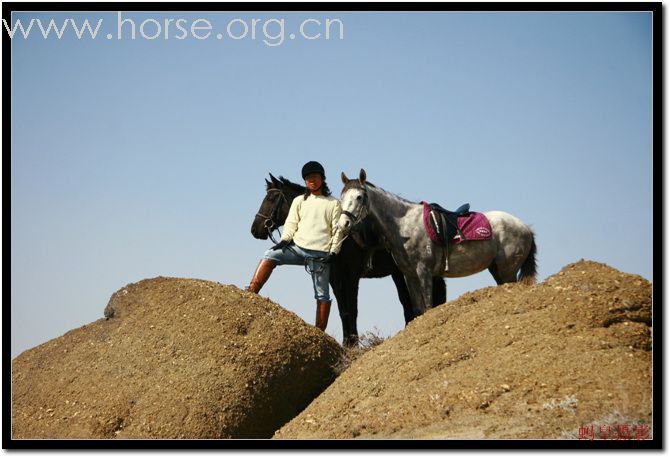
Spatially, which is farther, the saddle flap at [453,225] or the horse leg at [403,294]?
the horse leg at [403,294]

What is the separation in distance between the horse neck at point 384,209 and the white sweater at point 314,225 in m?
1.09

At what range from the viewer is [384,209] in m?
11.9

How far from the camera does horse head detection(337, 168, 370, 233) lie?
1076 cm

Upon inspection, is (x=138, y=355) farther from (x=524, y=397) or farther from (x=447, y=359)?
(x=524, y=397)

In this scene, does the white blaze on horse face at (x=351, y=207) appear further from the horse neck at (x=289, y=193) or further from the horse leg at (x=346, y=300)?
the horse neck at (x=289, y=193)

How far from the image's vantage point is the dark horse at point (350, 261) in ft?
37.0

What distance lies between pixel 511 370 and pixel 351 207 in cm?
358

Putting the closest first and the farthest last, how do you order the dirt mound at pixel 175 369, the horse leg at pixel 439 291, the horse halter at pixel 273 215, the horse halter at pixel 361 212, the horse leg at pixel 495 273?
the dirt mound at pixel 175 369
the horse halter at pixel 361 212
the horse halter at pixel 273 215
the horse leg at pixel 439 291
the horse leg at pixel 495 273

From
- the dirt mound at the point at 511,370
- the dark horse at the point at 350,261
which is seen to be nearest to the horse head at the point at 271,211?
the dark horse at the point at 350,261

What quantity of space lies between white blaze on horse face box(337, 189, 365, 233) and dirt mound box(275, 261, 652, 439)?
1629 mm

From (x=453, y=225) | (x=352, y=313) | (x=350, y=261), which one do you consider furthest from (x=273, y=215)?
(x=453, y=225)

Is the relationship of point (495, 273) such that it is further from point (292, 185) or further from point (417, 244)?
point (292, 185)

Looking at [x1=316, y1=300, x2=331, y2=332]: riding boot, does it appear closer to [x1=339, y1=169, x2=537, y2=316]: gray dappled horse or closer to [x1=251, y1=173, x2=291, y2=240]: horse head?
[x1=339, y1=169, x2=537, y2=316]: gray dappled horse

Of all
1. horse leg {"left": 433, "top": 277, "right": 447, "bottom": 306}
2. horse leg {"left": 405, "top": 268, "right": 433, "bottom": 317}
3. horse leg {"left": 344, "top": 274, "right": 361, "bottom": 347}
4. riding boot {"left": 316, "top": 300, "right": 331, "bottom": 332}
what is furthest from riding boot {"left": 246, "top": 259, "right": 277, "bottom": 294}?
horse leg {"left": 433, "top": 277, "right": 447, "bottom": 306}
